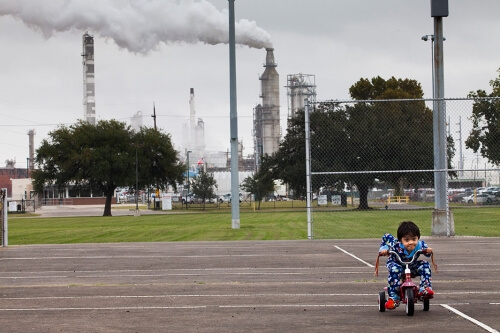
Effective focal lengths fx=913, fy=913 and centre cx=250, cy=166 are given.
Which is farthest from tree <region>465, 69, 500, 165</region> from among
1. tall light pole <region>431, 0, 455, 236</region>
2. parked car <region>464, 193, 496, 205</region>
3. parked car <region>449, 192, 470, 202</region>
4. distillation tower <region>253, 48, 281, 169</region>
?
distillation tower <region>253, 48, 281, 169</region>

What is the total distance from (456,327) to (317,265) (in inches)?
302

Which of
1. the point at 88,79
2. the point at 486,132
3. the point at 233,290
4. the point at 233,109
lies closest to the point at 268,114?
the point at 88,79

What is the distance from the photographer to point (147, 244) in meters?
24.0

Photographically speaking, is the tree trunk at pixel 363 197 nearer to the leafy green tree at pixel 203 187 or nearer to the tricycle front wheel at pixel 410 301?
the tricycle front wheel at pixel 410 301

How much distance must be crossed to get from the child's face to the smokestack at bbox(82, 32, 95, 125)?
13097 centimetres

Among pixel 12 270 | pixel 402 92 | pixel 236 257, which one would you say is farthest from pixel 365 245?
pixel 402 92

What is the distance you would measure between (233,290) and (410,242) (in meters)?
3.55

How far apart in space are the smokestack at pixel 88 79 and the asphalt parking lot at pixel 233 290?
395 ft

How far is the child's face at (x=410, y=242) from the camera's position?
32.2 ft

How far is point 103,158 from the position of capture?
7312 centimetres

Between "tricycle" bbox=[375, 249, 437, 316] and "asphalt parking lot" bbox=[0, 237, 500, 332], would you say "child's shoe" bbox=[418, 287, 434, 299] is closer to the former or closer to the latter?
"tricycle" bbox=[375, 249, 437, 316]

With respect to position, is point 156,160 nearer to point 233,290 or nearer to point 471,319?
point 233,290

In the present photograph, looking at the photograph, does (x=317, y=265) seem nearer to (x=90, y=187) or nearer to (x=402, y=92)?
(x=90, y=187)

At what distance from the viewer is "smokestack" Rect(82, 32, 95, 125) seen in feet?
455
